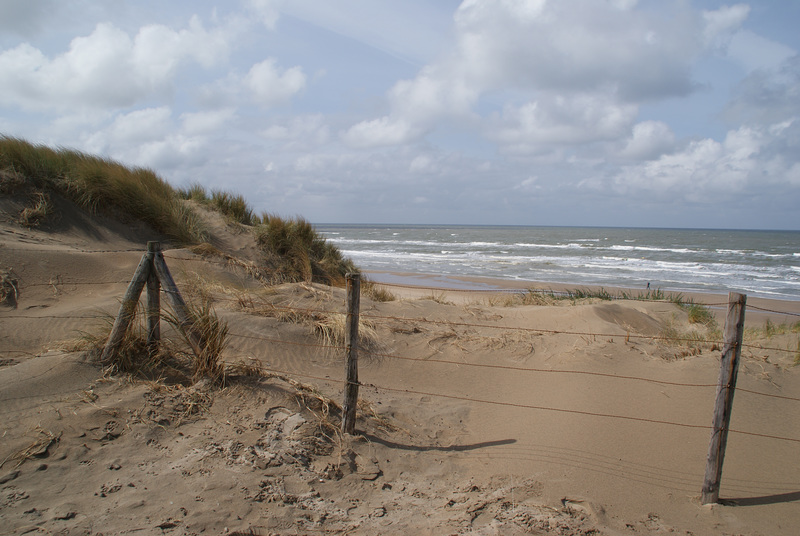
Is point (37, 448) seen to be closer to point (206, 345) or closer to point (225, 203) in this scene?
point (206, 345)

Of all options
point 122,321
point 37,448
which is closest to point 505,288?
point 122,321

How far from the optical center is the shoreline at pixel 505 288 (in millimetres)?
14270

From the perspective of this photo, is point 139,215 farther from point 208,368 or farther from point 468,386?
point 468,386

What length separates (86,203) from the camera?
32.7 ft

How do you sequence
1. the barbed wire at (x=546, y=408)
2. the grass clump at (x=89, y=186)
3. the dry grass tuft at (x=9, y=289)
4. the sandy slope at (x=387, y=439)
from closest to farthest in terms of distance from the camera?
the sandy slope at (x=387, y=439) → the barbed wire at (x=546, y=408) → the dry grass tuft at (x=9, y=289) → the grass clump at (x=89, y=186)

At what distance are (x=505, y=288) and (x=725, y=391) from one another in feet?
47.9

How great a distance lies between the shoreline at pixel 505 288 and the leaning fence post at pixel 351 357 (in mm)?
8968

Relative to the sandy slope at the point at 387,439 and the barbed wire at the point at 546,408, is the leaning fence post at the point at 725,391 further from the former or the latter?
the barbed wire at the point at 546,408

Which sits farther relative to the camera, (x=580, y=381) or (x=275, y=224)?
(x=275, y=224)

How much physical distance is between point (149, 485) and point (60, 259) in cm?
604

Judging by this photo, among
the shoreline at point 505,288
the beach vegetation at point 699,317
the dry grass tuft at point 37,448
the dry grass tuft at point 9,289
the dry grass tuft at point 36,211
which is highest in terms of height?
the dry grass tuft at point 36,211

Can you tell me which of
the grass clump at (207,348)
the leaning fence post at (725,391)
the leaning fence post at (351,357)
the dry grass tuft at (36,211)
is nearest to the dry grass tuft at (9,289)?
the dry grass tuft at (36,211)

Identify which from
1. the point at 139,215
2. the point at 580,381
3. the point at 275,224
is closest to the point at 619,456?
the point at 580,381

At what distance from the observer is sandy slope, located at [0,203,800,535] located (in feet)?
10.8
